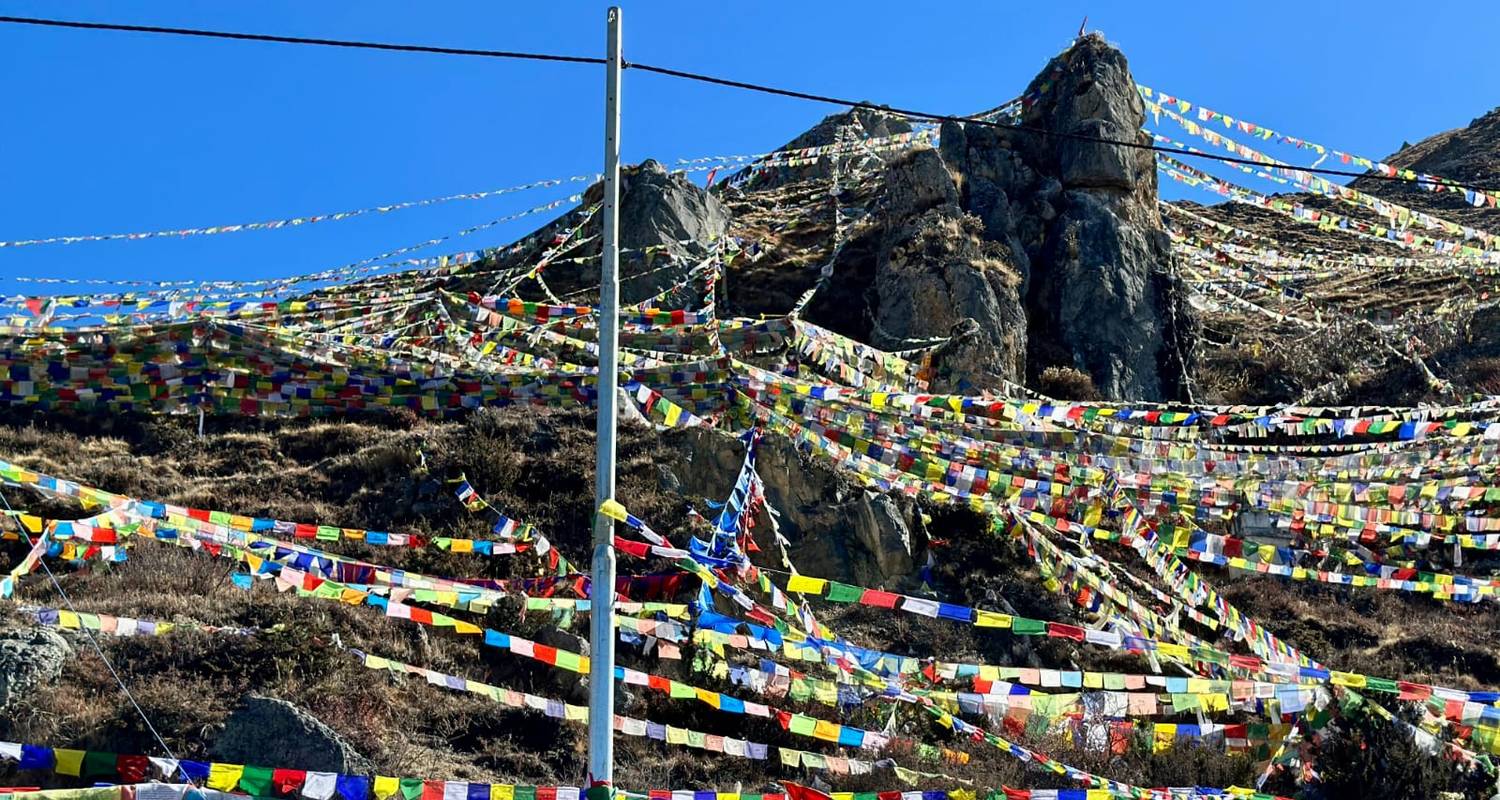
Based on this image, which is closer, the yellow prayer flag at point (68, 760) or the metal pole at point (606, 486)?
the metal pole at point (606, 486)

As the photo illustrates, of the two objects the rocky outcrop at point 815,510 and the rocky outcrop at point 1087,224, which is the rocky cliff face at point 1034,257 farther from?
the rocky outcrop at point 815,510

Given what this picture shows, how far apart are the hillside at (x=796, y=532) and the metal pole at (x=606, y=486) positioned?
98 cm

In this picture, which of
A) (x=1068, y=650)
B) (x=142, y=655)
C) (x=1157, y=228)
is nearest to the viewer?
(x=142, y=655)

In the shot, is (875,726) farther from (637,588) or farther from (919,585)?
(919,585)

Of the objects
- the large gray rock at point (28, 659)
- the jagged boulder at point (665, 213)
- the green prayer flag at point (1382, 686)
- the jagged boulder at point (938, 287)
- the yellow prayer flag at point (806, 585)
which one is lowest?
the green prayer flag at point (1382, 686)

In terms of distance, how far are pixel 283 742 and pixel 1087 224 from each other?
924 inches

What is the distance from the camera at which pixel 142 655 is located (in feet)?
36.7

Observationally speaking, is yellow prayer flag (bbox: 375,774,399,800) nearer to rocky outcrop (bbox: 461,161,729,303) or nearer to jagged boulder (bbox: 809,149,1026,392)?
jagged boulder (bbox: 809,149,1026,392)

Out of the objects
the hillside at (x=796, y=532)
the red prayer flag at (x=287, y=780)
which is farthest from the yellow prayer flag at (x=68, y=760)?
the red prayer flag at (x=287, y=780)

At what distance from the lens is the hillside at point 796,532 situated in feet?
36.4

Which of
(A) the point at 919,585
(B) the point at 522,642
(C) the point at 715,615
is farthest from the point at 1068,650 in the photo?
(B) the point at 522,642

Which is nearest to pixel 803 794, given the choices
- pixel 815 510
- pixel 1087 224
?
pixel 815 510

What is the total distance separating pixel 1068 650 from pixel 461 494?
7099 mm

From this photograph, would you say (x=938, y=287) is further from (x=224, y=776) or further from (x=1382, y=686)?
(x=224, y=776)
